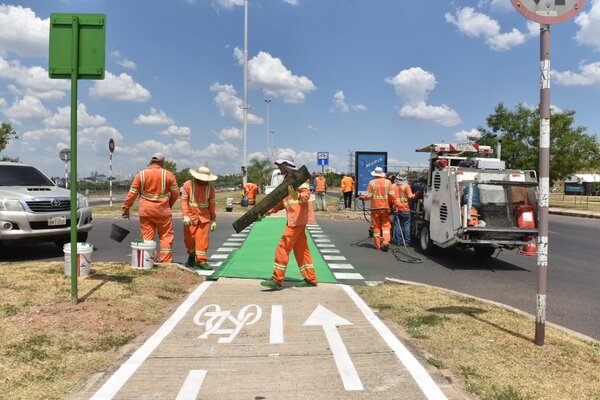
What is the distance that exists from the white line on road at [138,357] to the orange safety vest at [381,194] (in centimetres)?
603

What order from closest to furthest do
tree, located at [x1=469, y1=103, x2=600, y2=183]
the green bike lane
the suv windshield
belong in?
the green bike lane, the suv windshield, tree, located at [x1=469, y1=103, x2=600, y2=183]

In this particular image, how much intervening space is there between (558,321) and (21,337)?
5.94 metres

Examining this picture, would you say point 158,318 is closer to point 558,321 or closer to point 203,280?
point 203,280

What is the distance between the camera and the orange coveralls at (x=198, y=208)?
316 inches

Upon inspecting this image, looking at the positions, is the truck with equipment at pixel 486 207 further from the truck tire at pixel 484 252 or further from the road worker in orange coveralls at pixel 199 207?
the road worker in orange coveralls at pixel 199 207

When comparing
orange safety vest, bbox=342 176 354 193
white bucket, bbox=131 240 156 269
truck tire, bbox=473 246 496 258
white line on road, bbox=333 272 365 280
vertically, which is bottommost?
white line on road, bbox=333 272 365 280

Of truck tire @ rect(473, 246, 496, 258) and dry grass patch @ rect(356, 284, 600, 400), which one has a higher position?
truck tire @ rect(473, 246, 496, 258)

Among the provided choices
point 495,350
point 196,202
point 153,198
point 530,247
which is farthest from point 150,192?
point 530,247

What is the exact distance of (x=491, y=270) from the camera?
9.54m

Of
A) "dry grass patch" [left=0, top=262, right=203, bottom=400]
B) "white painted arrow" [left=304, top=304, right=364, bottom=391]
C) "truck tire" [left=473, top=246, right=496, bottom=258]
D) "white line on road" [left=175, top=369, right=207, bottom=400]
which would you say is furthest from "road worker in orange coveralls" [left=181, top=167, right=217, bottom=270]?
"truck tire" [left=473, top=246, right=496, bottom=258]

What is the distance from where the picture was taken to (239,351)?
173 inches

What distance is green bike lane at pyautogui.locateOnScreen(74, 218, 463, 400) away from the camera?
3531 mm

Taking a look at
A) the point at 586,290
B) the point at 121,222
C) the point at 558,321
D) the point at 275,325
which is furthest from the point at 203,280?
the point at 121,222

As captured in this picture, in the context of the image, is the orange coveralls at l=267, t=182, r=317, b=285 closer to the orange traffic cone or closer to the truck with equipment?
the truck with equipment
